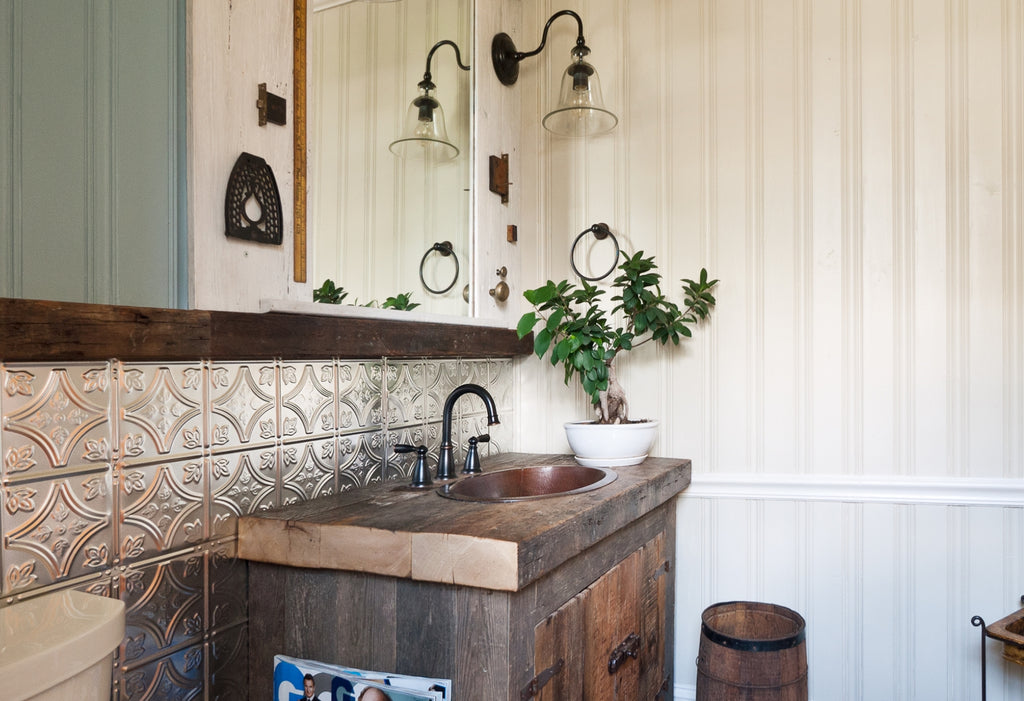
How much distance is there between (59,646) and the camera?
818mm

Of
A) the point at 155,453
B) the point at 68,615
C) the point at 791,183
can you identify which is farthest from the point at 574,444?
the point at 68,615

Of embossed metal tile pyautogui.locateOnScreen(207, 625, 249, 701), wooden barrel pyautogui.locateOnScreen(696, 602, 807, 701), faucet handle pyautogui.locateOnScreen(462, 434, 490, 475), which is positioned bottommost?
wooden barrel pyautogui.locateOnScreen(696, 602, 807, 701)

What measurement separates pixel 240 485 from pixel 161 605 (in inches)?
10.0

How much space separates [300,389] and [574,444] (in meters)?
0.91

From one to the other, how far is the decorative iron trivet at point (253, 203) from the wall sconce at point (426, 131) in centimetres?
50

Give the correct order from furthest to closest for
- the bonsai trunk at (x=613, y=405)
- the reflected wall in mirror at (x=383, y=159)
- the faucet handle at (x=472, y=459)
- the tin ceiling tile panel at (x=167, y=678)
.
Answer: the bonsai trunk at (x=613, y=405) → the faucet handle at (x=472, y=459) → the reflected wall in mirror at (x=383, y=159) → the tin ceiling tile panel at (x=167, y=678)

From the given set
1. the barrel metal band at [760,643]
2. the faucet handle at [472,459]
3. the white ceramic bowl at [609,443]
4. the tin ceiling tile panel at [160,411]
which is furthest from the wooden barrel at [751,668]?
the tin ceiling tile panel at [160,411]

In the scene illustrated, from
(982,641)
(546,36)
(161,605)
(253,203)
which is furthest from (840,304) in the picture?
(161,605)

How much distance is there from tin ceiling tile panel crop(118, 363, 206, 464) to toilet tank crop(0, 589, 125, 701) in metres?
0.27

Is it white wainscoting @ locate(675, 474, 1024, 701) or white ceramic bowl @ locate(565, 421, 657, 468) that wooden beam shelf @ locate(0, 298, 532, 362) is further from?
white wainscoting @ locate(675, 474, 1024, 701)

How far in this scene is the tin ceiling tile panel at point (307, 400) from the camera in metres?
1.50

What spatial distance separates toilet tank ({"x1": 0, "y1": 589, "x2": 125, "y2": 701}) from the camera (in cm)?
77

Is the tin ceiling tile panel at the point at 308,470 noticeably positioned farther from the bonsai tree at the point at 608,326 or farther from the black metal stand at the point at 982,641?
the black metal stand at the point at 982,641

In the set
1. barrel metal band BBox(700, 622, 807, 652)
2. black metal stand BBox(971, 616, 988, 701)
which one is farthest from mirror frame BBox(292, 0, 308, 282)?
black metal stand BBox(971, 616, 988, 701)
